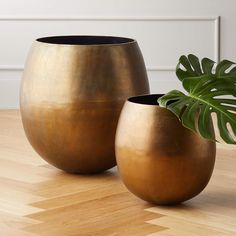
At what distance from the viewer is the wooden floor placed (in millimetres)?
1737

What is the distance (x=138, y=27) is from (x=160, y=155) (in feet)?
6.10

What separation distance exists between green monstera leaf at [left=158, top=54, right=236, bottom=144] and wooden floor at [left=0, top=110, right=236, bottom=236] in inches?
8.3

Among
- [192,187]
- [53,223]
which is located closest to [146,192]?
[192,187]

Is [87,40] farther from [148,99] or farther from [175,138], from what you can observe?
[175,138]

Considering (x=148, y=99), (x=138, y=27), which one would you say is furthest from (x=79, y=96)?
(x=138, y=27)

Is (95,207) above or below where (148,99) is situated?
below

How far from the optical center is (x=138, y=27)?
362 centimetres

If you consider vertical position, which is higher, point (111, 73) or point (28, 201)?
point (111, 73)

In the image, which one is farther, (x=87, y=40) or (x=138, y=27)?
(x=138, y=27)

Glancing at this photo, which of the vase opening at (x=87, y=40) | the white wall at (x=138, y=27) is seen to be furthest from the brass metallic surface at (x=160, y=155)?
the white wall at (x=138, y=27)

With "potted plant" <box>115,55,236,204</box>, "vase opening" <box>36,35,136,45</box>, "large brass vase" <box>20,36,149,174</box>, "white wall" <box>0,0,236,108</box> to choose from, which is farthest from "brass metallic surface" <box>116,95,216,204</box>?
"white wall" <box>0,0,236,108</box>

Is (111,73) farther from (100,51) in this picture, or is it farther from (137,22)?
(137,22)

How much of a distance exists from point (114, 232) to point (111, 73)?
1.82 ft

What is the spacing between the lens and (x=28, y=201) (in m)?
1.97
